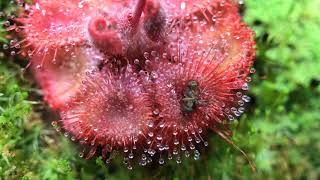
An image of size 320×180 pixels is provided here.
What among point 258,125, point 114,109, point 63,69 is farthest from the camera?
point 258,125

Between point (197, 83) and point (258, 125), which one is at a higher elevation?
point (197, 83)

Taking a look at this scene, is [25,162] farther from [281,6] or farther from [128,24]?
[281,6]

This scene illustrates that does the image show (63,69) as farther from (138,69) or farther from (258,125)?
(258,125)

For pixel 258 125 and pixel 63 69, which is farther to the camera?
pixel 258 125

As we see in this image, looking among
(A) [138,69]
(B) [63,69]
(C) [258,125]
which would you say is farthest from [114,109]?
(C) [258,125]

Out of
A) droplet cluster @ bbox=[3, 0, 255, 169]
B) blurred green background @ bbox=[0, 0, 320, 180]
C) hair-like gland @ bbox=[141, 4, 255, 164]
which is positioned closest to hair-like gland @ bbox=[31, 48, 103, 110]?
droplet cluster @ bbox=[3, 0, 255, 169]

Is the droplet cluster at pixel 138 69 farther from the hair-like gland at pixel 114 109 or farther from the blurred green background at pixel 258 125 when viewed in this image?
the blurred green background at pixel 258 125

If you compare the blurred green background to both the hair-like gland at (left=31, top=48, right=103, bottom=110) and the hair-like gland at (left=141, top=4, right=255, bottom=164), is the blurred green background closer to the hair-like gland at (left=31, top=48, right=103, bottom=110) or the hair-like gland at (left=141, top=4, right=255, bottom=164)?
the hair-like gland at (left=31, top=48, right=103, bottom=110)

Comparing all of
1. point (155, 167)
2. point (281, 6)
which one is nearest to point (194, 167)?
point (155, 167)
